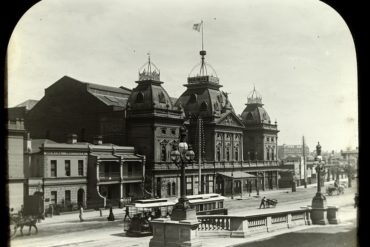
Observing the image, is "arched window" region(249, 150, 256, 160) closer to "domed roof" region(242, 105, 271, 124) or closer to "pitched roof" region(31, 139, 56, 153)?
"domed roof" region(242, 105, 271, 124)

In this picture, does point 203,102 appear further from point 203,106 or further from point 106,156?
point 106,156

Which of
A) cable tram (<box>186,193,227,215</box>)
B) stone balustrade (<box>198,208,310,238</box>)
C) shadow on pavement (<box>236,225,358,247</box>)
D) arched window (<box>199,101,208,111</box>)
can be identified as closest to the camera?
shadow on pavement (<box>236,225,358,247</box>)

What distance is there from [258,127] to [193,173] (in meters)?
23.8

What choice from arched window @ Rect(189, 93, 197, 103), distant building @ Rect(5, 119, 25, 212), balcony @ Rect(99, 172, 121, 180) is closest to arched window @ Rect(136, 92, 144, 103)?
balcony @ Rect(99, 172, 121, 180)

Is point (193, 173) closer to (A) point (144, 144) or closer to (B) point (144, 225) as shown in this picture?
(A) point (144, 144)

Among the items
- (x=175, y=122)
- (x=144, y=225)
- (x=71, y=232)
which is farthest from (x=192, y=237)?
(x=175, y=122)

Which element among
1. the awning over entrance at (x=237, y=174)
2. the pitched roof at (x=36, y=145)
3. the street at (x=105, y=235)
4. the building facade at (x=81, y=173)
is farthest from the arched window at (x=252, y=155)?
the street at (x=105, y=235)

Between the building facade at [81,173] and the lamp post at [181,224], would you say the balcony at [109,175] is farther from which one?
the lamp post at [181,224]

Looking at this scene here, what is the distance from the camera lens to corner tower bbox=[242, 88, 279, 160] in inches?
3029

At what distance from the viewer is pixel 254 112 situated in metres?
77.8

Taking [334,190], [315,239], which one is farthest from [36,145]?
[334,190]

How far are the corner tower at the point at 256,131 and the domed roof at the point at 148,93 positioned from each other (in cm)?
2587

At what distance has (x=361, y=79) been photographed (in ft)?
32.4

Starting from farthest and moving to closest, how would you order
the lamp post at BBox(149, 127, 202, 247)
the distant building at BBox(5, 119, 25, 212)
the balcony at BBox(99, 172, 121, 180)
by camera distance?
the balcony at BBox(99, 172, 121, 180) < the distant building at BBox(5, 119, 25, 212) < the lamp post at BBox(149, 127, 202, 247)
